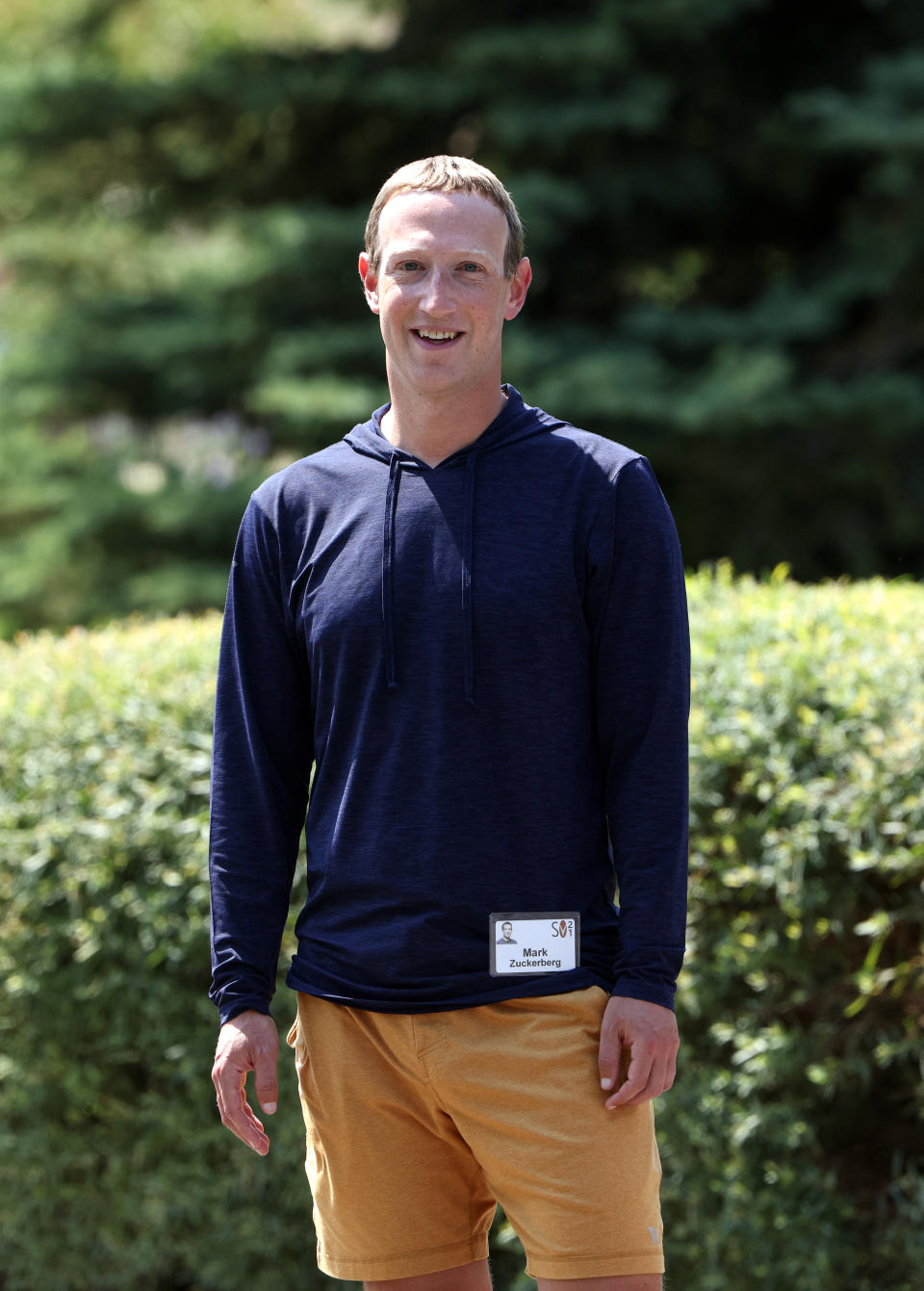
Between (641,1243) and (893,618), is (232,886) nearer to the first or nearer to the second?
(641,1243)

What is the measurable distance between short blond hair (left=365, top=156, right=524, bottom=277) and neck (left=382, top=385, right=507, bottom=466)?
224 millimetres

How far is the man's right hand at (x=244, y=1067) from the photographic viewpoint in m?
2.18

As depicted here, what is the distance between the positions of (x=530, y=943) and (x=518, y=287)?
3.45 feet

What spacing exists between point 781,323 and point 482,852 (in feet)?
24.1

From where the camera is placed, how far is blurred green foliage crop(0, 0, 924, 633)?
8.52 m

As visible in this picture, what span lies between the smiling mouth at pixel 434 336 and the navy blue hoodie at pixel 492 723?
17 centimetres

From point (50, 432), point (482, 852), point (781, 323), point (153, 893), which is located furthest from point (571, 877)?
point (50, 432)

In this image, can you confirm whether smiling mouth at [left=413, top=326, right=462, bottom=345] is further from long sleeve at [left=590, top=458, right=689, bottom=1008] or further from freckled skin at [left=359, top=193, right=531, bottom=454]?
long sleeve at [left=590, top=458, right=689, bottom=1008]

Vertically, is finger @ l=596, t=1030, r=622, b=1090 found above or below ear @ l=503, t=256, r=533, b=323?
below

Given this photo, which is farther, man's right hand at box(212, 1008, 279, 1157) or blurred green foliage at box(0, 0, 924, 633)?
blurred green foliage at box(0, 0, 924, 633)

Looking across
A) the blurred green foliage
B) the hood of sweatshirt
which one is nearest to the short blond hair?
the hood of sweatshirt

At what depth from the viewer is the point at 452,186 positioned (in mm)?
2150

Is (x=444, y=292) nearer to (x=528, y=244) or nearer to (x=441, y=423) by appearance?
(x=441, y=423)

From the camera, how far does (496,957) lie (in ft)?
6.67
